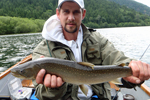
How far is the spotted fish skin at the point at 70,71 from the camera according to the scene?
82.4 inches

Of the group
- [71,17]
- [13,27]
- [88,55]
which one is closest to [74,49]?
[88,55]

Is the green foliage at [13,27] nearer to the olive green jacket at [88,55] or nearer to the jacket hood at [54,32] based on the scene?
the jacket hood at [54,32]

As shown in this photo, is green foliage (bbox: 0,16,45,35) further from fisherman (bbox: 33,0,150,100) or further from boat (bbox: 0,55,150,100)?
fisherman (bbox: 33,0,150,100)

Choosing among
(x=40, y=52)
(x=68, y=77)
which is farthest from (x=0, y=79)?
(x=68, y=77)

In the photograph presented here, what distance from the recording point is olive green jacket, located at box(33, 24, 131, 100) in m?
2.48

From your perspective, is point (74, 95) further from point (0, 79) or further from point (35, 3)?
point (35, 3)

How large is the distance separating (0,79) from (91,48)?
380 cm

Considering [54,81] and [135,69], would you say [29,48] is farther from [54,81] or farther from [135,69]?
[135,69]

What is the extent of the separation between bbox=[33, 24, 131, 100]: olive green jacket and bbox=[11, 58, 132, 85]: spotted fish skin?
1.08 ft

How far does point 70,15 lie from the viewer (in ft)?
8.86

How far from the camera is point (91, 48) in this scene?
2.76 m

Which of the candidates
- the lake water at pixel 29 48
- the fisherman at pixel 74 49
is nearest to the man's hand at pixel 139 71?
the fisherman at pixel 74 49

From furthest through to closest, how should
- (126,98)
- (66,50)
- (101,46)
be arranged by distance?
(126,98)
(101,46)
(66,50)

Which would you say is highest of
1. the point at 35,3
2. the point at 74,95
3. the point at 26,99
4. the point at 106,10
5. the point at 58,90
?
the point at 35,3
